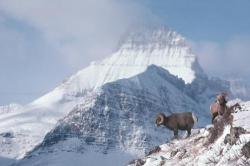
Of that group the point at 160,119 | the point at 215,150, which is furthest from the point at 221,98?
the point at 160,119

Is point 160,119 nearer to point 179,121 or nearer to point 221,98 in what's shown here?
point 179,121

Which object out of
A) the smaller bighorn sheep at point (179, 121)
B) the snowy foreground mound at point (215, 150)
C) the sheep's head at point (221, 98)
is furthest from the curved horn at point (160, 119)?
the sheep's head at point (221, 98)

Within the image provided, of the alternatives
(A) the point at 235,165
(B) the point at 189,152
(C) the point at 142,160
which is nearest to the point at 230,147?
(A) the point at 235,165

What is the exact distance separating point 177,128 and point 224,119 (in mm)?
13079

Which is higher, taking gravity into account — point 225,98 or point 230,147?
point 225,98

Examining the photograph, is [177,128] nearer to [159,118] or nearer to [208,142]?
[159,118]

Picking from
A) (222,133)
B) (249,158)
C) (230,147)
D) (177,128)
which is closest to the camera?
Answer: (249,158)

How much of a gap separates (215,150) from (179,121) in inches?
621

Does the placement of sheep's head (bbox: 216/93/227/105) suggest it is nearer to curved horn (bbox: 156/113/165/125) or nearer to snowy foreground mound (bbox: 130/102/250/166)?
snowy foreground mound (bbox: 130/102/250/166)

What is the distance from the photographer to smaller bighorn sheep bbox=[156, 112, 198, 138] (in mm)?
42906

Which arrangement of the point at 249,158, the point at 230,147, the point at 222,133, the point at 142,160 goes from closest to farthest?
the point at 249,158 → the point at 230,147 → the point at 222,133 → the point at 142,160

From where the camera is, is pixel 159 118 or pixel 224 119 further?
pixel 159 118

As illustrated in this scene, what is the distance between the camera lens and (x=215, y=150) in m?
28.0

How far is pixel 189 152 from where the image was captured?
3331 centimetres
